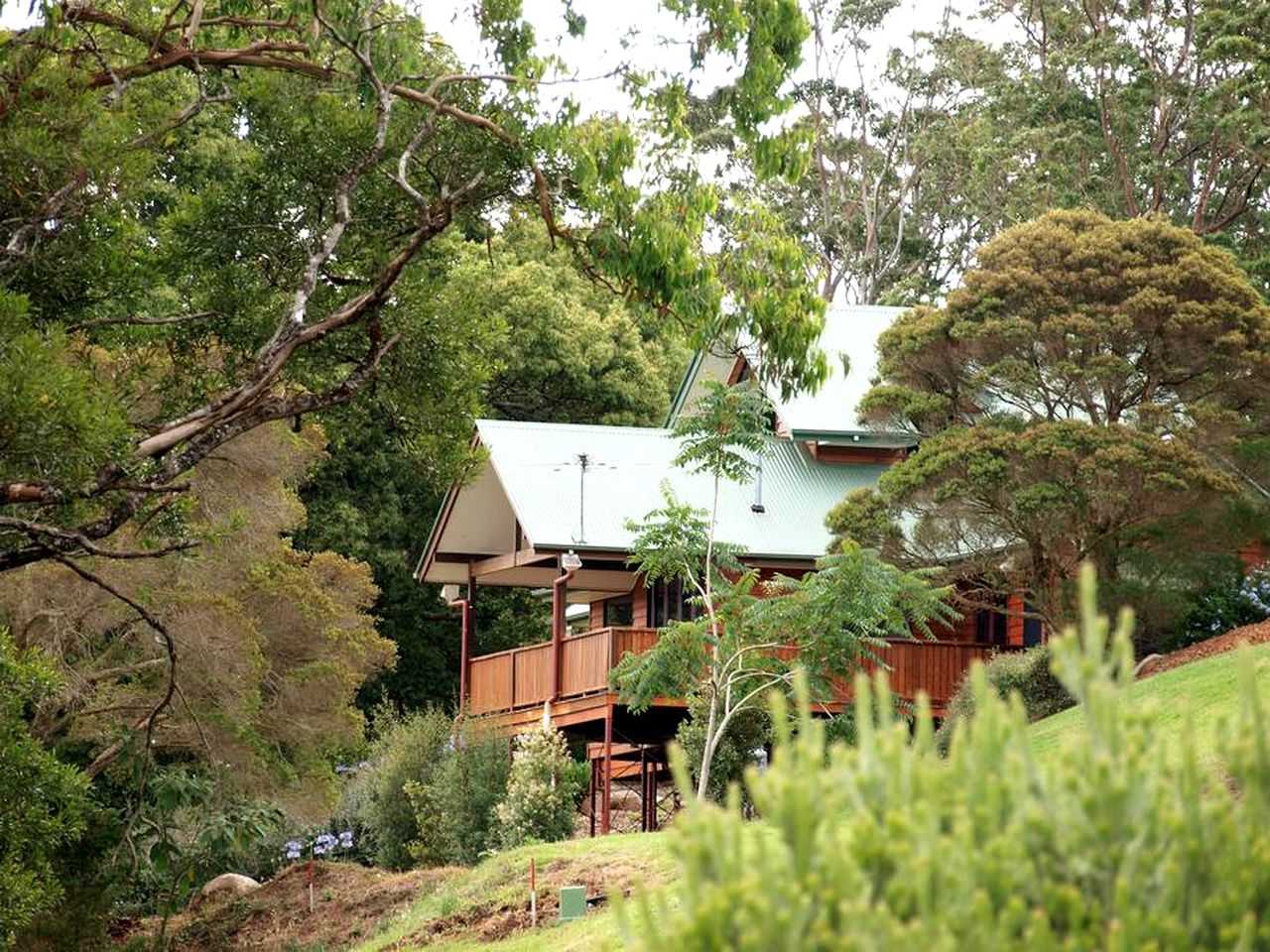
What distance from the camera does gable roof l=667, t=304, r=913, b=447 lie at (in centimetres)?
2831

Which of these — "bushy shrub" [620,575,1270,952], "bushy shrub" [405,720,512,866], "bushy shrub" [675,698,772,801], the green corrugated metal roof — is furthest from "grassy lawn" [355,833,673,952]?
"bushy shrub" [620,575,1270,952]

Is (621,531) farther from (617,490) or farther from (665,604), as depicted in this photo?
(665,604)

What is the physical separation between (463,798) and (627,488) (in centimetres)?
547

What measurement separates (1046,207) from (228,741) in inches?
911

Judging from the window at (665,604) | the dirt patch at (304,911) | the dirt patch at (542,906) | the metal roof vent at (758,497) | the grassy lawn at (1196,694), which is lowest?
the dirt patch at (304,911)

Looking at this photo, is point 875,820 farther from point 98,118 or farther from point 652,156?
point 652,156

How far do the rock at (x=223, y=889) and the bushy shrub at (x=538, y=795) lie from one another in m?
3.66

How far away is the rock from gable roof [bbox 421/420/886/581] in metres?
6.03

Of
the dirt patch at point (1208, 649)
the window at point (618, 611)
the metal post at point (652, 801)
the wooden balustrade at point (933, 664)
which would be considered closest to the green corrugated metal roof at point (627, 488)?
the wooden balustrade at point (933, 664)

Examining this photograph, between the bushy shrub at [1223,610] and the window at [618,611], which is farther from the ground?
the window at [618,611]

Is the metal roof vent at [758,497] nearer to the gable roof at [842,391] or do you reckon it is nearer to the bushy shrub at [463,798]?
the gable roof at [842,391]

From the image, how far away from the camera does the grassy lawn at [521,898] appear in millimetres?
15836

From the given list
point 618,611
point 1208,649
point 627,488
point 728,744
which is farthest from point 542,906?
point 618,611

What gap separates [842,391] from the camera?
2911 cm
